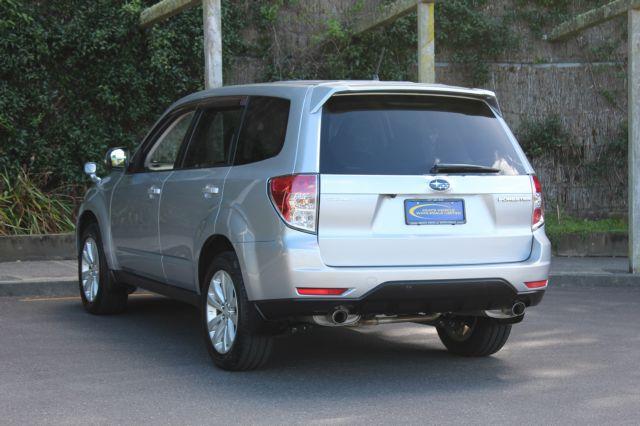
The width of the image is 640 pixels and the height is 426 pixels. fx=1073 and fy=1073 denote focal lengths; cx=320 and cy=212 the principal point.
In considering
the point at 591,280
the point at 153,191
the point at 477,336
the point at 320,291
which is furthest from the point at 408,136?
the point at 591,280

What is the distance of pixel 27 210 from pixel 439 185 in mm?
8713

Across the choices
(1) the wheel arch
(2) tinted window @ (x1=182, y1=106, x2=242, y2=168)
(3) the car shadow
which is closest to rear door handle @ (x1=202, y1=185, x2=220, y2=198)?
(2) tinted window @ (x1=182, y1=106, x2=242, y2=168)

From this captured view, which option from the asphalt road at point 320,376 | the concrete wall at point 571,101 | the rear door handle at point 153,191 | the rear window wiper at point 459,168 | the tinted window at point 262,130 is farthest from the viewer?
the concrete wall at point 571,101

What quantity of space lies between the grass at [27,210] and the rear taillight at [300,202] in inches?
314

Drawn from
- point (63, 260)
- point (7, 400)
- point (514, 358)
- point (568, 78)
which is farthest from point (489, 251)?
point (568, 78)

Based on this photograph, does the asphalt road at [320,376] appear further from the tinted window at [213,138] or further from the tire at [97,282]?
the tinted window at [213,138]

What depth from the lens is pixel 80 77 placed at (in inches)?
609

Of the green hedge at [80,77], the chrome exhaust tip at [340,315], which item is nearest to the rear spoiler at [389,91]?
the chrome exhaust tip at [340,315]

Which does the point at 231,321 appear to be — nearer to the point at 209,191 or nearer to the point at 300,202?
the point at 209,191

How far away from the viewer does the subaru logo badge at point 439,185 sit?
654 cm

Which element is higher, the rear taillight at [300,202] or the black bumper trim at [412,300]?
the rear taillight at [300,202]

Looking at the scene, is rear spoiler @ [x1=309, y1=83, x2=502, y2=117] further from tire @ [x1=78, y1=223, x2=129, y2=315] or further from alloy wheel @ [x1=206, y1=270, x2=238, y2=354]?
tire @ [x1=78, y1=223, x2=129, y2=315]

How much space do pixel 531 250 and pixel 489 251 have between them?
0.36 m

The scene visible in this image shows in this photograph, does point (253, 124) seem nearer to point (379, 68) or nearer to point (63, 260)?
point (63, 260)
